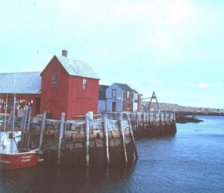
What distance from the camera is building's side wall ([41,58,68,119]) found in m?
33.6

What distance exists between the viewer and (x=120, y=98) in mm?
66125

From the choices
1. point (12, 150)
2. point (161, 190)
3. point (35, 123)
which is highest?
point (35, 123)

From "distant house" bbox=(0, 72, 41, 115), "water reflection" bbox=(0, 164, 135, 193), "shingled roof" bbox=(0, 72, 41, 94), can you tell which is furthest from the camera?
"shingled roof" bbox=(0, 72, 41, 94)

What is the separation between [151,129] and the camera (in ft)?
172

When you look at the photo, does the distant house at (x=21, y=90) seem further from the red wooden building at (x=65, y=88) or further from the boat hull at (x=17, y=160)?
the boat hull at (x=17, y=160)

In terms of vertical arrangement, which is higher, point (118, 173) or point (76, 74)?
point (76, 74)

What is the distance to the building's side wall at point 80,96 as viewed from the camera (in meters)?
33.8

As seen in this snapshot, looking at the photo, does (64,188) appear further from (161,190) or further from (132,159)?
(132,159)

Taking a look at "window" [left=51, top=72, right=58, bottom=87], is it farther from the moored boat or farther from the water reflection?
the water reflection

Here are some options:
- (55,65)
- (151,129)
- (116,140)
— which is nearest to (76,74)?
(55,65)

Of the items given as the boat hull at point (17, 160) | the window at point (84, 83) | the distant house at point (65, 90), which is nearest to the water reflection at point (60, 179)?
the boat hull at point (17, 160)

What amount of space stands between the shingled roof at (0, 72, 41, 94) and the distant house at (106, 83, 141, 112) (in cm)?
2563

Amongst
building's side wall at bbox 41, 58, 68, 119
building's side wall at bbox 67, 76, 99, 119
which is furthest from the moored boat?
building's side wall at bbox 67, 76, 99, 119

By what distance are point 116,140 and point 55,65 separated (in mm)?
11894
